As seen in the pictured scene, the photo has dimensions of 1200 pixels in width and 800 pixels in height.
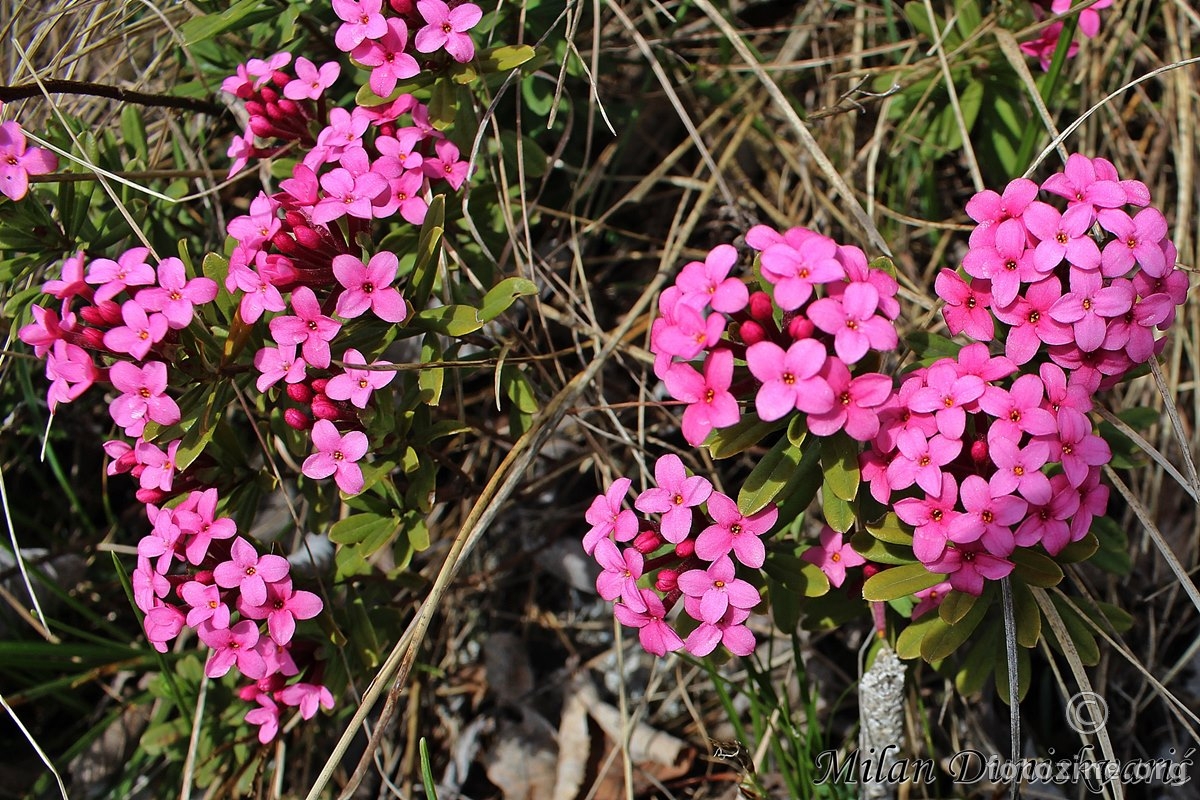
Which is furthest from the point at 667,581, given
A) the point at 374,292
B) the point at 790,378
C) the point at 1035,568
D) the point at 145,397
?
the point at 145,397

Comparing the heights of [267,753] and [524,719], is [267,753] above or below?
above

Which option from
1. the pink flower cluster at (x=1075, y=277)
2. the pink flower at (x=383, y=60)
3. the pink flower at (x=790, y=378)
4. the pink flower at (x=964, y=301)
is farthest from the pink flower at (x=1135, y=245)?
the pink flower at (x=383, y=60)

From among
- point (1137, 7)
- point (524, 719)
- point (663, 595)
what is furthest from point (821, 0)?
point (524, 719)

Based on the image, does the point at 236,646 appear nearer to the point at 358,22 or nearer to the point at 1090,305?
the point at 358,22

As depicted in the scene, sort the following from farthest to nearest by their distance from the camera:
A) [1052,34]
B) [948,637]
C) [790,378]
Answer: [1052,34] < [948,637] < [790,378]

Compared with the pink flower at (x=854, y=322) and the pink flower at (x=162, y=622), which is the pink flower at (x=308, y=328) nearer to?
the pink flower at (x=162, y=622)

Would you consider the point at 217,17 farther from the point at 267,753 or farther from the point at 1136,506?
the point at 1136,506
